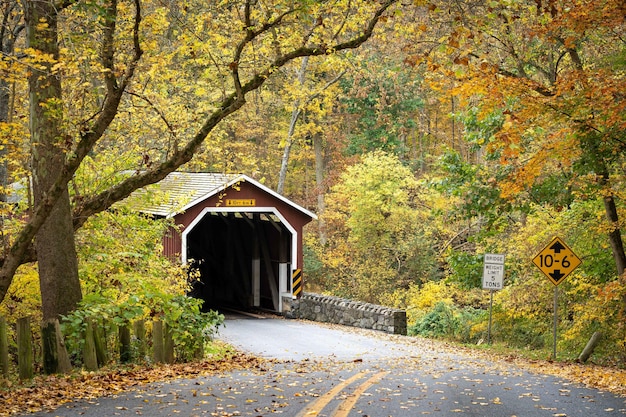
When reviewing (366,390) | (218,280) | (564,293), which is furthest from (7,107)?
(218,280)

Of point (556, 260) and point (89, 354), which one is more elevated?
point (556, 260)

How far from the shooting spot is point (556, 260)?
15.7 meters

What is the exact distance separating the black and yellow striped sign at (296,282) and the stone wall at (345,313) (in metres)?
0.29

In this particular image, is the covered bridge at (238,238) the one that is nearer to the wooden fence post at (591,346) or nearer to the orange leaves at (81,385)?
the orange leaves at (81,385)

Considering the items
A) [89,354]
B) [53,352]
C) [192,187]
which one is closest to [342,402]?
[89,354]

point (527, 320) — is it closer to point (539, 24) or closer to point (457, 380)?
point (539, 24)

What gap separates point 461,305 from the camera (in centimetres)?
2947

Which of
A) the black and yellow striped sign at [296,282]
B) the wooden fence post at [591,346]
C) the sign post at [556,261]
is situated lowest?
the wooden fence post at [591,346]

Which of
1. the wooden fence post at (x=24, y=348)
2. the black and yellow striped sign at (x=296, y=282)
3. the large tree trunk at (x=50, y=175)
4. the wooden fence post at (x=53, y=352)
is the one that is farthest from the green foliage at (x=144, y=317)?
the black and yellow striped sign at (x=296, y=282)

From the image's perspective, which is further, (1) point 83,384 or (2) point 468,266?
(2) point 468,266

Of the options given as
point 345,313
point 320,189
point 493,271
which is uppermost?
point 320,189

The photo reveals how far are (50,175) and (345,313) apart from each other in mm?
15742

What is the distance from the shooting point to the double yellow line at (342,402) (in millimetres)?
7168

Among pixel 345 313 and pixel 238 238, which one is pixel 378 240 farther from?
pixel 345 313
